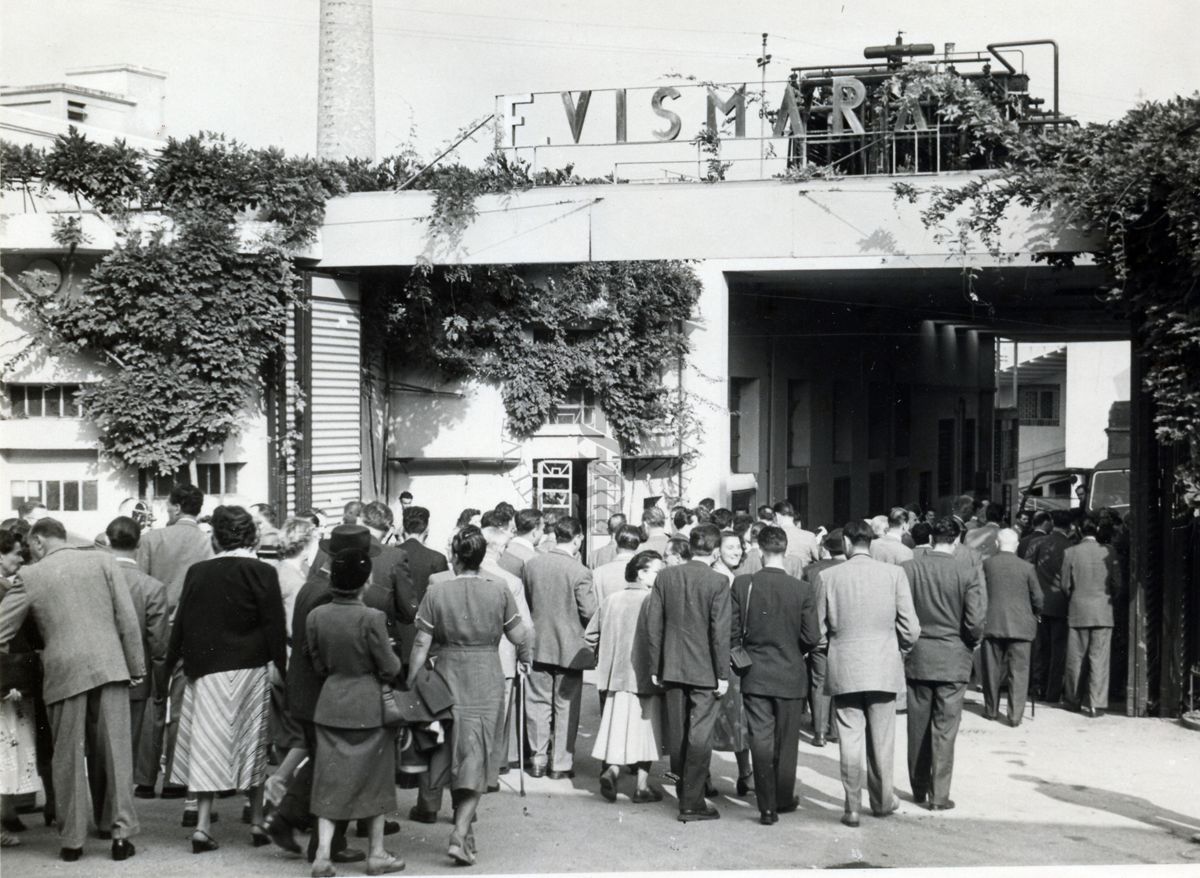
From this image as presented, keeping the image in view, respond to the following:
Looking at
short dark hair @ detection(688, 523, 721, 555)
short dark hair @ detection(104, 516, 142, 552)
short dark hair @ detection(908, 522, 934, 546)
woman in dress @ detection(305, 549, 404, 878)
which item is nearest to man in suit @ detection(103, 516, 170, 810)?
short dark hair @ detection(104, 516, 142, 552)

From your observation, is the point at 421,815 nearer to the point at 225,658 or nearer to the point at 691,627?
the point at 225,658

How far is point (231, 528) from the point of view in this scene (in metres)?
7.23

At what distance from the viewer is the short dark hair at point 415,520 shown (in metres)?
9.17

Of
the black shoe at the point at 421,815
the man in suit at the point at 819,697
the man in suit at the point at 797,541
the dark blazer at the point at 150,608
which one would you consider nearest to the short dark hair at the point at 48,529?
the dark blazer at the point at 150,608

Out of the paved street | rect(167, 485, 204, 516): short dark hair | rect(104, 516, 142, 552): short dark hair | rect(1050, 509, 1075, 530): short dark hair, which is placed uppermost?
rect(167, 485, 204, 516): short dark hair

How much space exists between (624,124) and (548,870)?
1039cm

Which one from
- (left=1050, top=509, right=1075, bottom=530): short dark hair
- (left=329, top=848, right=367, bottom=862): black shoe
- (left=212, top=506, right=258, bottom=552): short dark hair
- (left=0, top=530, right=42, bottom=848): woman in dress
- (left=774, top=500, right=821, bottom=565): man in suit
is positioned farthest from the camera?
(left=1050, top=509, right=1075, bottom=530): short dark hair

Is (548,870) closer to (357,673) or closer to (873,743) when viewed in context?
(357,673)

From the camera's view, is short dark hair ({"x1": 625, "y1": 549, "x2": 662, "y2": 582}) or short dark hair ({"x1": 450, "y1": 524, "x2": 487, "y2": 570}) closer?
short dark hair ({"x1": 450, "y1": 524, "x2": 487, "y2": 570})

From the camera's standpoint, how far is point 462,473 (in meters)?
18.6

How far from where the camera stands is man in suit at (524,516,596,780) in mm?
9297

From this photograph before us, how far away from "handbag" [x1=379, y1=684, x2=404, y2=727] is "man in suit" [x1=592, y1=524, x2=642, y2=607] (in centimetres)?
304

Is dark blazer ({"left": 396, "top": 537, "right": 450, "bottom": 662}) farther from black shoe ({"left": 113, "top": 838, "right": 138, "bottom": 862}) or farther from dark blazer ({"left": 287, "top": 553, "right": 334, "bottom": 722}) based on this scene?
black shoe ({"left": 113, "top": 838, "right": 138, "bottom": 862})

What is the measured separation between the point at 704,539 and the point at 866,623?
1188mm
